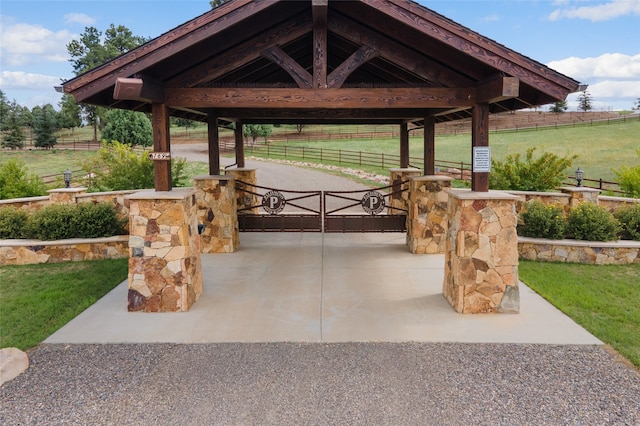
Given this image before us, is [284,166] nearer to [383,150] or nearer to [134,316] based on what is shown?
[383,150]

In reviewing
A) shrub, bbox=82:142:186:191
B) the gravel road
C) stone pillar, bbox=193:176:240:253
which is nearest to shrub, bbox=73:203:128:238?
stone pillar, bbox=193:176:240:253

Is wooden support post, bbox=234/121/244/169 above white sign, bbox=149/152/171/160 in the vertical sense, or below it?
above

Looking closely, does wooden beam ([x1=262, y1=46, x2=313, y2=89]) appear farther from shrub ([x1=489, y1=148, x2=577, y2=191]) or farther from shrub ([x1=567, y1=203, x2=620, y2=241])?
shrub ([x1=489, y1=148, x2=577, y2=191])

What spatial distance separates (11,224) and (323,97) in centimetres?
788

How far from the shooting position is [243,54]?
23.1 feet

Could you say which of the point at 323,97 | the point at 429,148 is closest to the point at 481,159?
the point at 323,97

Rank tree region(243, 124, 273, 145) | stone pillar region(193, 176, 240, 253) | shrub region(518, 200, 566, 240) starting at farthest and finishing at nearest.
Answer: tree region(243, 124, 273, 145)
stone pillar region(193, 176, 240, 253)
shrub region(518, 200, 566, 240)

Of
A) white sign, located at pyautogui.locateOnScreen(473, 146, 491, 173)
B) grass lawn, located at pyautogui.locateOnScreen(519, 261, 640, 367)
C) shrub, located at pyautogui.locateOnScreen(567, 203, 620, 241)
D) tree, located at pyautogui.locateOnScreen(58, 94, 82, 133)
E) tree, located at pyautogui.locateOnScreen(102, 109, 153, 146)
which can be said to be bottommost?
grass lawn, located at pyautogui.locateOnScreen(519, 261, 640, 367)

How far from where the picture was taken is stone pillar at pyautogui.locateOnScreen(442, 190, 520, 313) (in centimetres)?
682

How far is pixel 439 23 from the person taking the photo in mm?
6277

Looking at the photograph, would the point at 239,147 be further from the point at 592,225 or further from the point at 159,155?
the point at 592,225

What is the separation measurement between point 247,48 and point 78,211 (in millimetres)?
5790

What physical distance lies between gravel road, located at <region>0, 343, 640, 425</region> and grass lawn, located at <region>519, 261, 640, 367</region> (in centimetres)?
62

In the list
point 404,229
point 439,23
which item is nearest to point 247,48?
point 439,23
